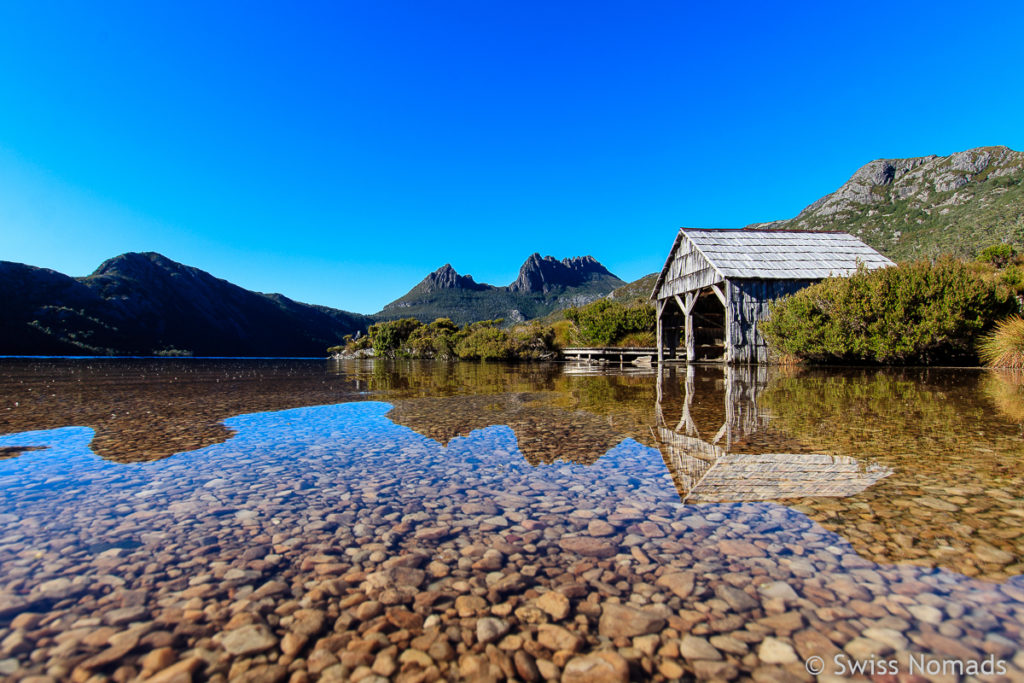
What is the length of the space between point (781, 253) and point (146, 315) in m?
111

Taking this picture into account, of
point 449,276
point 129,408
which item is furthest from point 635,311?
point 449,276

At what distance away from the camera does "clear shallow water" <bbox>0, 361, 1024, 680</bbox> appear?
1711mm

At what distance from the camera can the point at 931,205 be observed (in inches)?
2591

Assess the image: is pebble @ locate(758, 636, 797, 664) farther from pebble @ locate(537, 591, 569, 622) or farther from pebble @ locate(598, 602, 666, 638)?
pebble @ locate(537, 591, 569, 622)

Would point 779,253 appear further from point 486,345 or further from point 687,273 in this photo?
point 486,345

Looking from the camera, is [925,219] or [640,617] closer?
[640,617]

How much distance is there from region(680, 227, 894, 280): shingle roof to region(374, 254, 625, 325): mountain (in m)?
76.4

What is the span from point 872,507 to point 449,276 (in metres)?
128

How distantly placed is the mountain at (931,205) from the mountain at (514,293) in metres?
48.1

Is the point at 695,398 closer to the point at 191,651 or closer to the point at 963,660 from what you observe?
the point at 963,660

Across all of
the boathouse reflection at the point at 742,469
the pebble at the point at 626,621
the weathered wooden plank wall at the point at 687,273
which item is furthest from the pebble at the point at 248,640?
the weathered wooden plank wall at the point at 687,273

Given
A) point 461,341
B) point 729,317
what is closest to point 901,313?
point 729,317

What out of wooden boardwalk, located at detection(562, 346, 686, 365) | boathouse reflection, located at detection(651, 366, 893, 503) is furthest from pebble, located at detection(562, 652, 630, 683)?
wooden boardwalk, located at detection(562, 346, 686, 365)

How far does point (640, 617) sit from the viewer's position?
6.32ft
